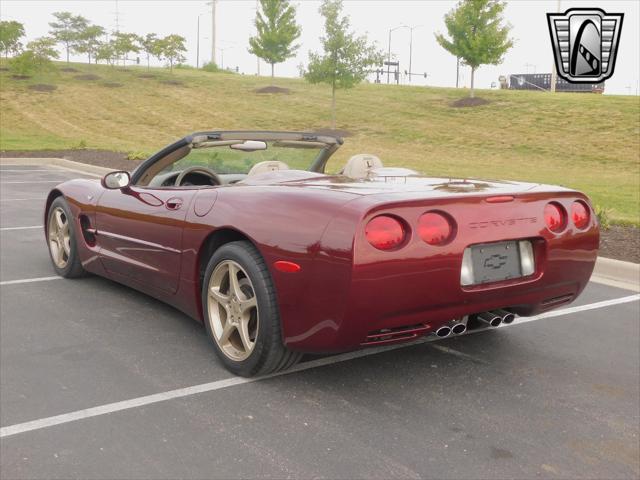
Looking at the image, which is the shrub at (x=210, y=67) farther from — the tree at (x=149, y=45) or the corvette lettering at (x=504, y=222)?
the corvette lettering at (x=504, y=222)

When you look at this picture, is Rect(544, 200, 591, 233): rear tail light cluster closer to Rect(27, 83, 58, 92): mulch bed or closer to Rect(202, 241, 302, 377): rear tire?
Rect(202, 241, 302, 377): rear tire

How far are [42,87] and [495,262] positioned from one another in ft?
145

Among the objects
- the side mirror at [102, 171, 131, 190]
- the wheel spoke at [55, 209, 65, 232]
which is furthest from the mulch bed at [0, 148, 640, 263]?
the wheel spoke at [55, 209, 65, 232]

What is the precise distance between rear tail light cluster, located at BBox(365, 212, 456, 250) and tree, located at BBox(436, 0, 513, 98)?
112 feet

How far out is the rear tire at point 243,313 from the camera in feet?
11.6

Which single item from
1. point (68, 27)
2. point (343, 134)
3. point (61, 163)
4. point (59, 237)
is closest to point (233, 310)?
point (59, 237)

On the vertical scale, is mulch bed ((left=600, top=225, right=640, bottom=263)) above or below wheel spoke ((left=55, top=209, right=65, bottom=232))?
below

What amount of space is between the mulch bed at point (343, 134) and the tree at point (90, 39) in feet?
77.1

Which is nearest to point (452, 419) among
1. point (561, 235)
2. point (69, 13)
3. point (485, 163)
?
point (561, 235)

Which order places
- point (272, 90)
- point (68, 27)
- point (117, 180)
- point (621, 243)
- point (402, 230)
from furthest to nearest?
point (68, 27) → point (272, 90) → point (621, 243) → point (117, 180) → point (402, 230)

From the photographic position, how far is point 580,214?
157 inches

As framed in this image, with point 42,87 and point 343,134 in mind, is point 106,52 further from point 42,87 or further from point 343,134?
point 343,134

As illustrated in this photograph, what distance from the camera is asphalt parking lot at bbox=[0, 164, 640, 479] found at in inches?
114

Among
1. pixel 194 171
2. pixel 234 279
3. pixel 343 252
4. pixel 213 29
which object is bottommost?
pixel 234 279
